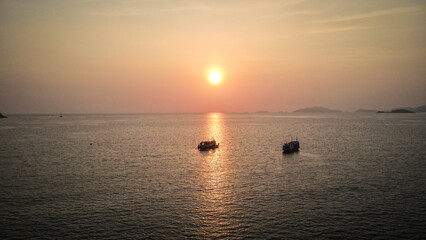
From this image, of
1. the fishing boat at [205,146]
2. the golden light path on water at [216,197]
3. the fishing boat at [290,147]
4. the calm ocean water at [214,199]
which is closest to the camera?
the calm ocean water at [214,199]

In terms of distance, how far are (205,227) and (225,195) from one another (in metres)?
14.2

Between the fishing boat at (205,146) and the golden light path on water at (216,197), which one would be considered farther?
the fishing boat at (205,146)

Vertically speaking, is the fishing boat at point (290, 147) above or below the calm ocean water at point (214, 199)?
above

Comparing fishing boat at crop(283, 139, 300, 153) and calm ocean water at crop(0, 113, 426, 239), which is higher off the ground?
fishing boat at crop(283, 139, 300, 153)

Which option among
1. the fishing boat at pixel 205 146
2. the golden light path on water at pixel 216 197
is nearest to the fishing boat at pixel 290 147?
the golden light path on water at pixel 216 197

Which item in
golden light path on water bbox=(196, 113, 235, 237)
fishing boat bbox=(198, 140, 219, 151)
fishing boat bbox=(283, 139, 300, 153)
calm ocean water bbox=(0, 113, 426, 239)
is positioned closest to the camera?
calm ocean water bbox=(0, 113, 426, 239)

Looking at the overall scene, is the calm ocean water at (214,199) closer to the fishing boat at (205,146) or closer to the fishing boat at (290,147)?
the fishing boat at (290,147)

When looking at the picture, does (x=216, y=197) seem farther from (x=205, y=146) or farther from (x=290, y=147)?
(x=205, y=146)

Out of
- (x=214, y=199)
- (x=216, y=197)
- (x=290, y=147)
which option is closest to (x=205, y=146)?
(x=290, y=147)

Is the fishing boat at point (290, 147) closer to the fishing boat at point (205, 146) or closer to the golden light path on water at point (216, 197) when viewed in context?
the golden light path on water at point (216, 197)

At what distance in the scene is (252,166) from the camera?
255 ft

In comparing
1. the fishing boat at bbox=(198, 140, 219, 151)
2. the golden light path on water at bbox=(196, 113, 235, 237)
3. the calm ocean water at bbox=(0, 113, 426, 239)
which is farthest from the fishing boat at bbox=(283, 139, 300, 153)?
the fishing boat at bbox=(198, 140, 219, 151)

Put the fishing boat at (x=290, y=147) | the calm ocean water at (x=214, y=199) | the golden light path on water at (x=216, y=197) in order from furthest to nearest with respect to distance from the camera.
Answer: the fishing boat at (x=290, y=147), the golden light path on water at (x=216, y=197), the calm ocean water at (x=214, y=199)

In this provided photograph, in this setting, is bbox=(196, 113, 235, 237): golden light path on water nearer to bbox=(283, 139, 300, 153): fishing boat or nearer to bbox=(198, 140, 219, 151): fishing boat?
bbox=(283, 139, 300, 153): fishing boat
